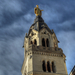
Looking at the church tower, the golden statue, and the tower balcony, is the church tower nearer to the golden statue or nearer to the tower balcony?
the tower balcony

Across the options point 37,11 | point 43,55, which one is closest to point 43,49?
point 43,55

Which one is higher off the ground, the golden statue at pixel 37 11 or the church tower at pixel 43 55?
the golden statue at pixel 37 11

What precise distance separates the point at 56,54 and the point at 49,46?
3.22 metres

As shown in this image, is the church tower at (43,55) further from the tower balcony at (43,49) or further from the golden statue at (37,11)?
the golden statue at (37,11)

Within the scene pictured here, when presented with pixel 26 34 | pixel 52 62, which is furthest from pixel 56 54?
pixel 26 34

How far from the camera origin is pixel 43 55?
33594 mm

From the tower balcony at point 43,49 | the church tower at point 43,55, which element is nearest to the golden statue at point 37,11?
the church tower at point 43,55

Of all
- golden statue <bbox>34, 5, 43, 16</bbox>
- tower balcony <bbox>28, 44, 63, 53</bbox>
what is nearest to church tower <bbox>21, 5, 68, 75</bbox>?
tower balcony <bbox>28, 44, 63, 53</bbox>

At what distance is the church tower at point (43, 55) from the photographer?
31.4 metres

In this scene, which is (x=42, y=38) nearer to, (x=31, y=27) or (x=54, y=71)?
(x=31, y=27)

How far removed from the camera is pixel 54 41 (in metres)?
39.3

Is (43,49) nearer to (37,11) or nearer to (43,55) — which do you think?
(43,55)

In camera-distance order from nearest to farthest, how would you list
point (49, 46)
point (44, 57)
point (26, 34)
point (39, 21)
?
1. point (44, 57)
2. point (49, 46)
3. point (26, 34)
4. point (39, 21)

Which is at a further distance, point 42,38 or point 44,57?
point 42,38
